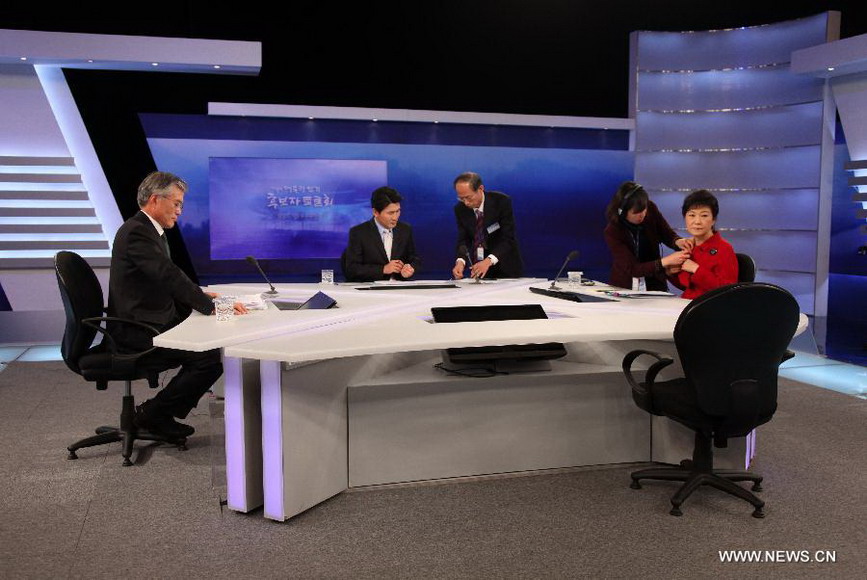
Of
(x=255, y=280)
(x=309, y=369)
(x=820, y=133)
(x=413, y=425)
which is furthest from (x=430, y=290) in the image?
(x=820, y=133)

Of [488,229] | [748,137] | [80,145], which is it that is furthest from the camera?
[748,137]

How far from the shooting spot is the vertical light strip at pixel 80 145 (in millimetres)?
6688

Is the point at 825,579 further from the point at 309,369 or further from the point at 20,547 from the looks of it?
the point at 20,547

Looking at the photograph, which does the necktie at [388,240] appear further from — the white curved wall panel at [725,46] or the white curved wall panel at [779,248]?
the white curved wall panel at [779,248]

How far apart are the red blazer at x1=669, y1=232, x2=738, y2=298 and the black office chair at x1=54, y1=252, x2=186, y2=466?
8.50ft

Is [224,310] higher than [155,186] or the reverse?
the reverse

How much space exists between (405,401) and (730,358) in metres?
1.33

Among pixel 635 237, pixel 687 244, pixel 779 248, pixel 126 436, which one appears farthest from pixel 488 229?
pixel 779 248

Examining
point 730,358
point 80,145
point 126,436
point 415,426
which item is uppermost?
point 80,145

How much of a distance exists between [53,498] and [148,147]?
459 centimetres

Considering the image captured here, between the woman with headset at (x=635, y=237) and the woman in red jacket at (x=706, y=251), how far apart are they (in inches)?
11.2

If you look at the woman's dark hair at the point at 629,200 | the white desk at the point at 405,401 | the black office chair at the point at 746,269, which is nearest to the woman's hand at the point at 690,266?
the white desk at the point at 405,401

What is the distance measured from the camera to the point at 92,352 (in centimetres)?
367

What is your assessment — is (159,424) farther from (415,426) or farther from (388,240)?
(388,240)
